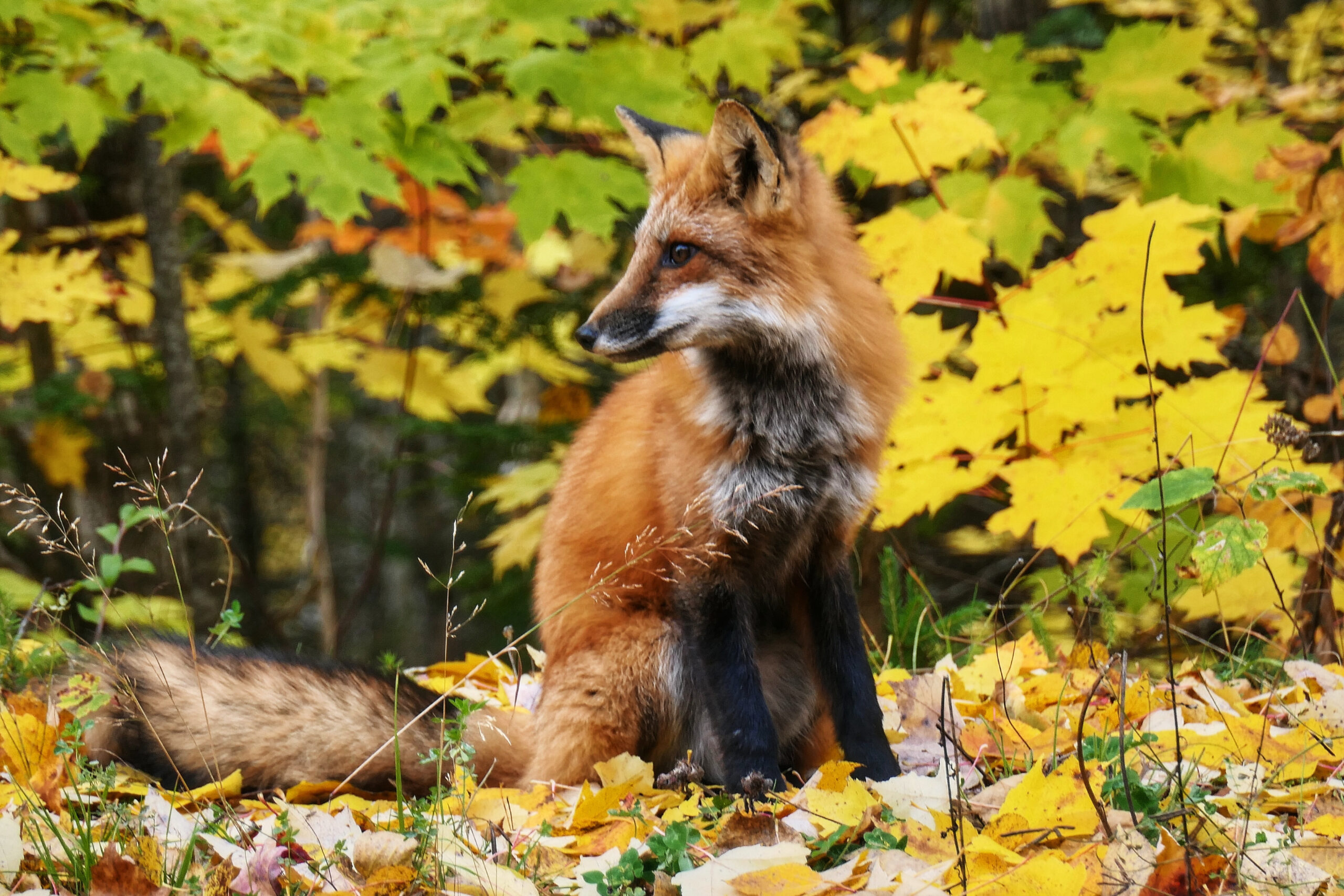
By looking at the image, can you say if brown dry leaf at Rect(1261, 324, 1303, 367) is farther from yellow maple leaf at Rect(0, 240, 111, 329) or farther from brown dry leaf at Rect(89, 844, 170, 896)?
yellow maple leaf at Rect(0, 240, 111, 329)

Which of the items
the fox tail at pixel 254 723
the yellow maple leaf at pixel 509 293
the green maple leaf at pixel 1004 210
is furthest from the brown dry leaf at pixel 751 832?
the yellow maple leaf at pixel 509 293

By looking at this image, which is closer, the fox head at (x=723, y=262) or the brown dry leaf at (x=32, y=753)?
the brown dry leaf at (x=32, y=753)

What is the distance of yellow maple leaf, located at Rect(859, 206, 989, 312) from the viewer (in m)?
4.30

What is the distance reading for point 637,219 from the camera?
226 inches

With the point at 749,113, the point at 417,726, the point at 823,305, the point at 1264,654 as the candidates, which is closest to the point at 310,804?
the point at 417,726

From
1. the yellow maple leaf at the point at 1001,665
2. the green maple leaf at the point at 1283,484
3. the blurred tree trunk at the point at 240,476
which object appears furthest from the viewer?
the blurred tree trunk at the point at 240,476

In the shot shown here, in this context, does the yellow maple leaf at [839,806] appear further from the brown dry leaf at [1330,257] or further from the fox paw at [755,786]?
the brown dry leaf at [1330,257]

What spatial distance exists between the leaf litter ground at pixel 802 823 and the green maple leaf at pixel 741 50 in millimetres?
3425

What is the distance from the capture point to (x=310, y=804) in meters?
3.05

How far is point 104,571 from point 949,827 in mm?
3062

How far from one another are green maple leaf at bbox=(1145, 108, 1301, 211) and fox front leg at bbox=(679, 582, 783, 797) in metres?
3.19

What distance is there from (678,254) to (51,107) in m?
3.16

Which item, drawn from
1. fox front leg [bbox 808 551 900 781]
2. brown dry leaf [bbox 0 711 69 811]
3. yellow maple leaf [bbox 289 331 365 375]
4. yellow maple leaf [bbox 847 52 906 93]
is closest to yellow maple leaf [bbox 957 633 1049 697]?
fox front leg [bbox 808 551 900 781]

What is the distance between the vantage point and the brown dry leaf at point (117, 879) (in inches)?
82.9
